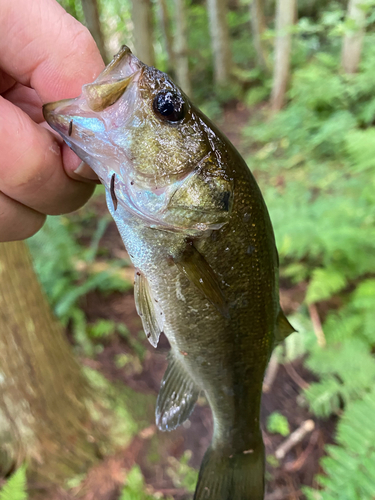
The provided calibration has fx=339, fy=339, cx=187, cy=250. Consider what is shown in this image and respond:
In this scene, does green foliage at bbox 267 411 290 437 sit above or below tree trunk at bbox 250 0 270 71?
below

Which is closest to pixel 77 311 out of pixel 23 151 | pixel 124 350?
pixel 124 350

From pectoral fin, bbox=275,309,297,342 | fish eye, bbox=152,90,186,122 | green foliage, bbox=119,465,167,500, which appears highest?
fish eye, bbox=152,90,186,122

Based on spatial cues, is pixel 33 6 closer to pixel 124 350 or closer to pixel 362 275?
pixel 124 350

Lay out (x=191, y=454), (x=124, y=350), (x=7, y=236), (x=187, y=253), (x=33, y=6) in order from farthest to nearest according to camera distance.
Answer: (x=124, y=350)
(x=191, y=454)
(x=7, y=236)
(x=187, y=253)
(x=33, y=6)

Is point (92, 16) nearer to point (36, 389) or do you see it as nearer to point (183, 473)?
point (36, 389)

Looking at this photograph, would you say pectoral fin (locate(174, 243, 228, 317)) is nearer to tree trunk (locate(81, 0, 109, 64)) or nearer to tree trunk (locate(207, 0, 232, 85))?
tree trunk (locate(81, 0, 109, 64))

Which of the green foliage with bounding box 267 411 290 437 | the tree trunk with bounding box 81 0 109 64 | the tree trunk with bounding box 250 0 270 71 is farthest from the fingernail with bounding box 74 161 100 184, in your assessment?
the tree trunk with bounding box 250 0 270 71

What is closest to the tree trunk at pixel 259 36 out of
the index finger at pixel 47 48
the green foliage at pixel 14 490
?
the index finger at pixel 47 48
